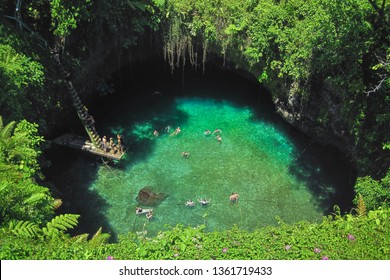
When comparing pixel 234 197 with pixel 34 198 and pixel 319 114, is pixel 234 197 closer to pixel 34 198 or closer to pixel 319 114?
pixel 319 114

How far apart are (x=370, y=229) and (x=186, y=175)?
10.3 m

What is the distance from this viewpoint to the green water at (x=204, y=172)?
18.5m

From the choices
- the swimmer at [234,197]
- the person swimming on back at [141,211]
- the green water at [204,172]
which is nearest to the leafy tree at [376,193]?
the green water at [204,172]

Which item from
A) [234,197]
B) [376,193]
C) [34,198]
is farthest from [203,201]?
[34,198]

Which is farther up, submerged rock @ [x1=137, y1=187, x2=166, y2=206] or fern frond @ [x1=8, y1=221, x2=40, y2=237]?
fern frond @ [x1=8, y1=221, x2=40, y2=237]

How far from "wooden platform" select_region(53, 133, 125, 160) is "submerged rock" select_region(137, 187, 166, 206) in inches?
103

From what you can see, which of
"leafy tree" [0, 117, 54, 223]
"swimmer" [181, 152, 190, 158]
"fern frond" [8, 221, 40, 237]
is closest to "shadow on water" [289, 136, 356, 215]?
"swimmer" [181, 152, 190, 158]

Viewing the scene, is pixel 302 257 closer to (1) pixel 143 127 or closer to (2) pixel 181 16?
(1) pixel 143 127

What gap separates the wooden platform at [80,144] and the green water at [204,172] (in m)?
0.47

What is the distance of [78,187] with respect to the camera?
19734 millimetres

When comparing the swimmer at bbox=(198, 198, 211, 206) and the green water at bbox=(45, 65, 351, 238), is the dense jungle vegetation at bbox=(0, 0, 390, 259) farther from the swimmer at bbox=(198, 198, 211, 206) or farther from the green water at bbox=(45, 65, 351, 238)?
the swimmer at bbox=(198, 198, 211, 206)

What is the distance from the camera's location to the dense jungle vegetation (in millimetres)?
11469

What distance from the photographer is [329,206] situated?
19.0 meters
